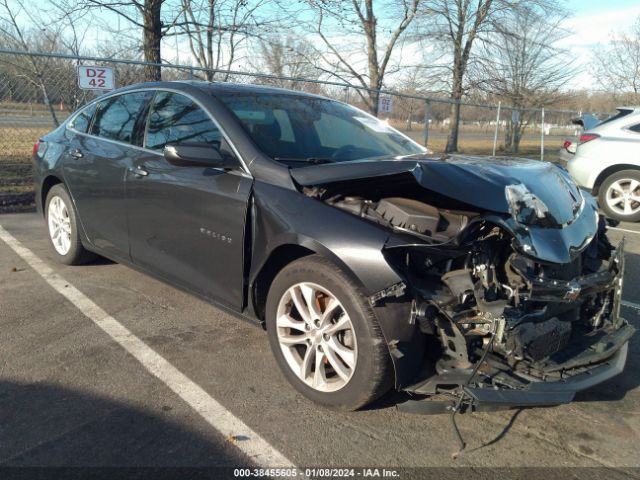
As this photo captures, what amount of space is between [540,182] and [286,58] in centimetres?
1482

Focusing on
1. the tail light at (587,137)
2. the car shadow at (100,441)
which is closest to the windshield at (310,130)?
the car shadow at (100,441)

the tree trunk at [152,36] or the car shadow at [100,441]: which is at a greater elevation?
the tree trunk at [152,36]

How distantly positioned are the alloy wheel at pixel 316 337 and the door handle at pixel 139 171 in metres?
1.59

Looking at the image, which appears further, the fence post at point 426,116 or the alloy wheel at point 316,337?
the fence post at point 426,116

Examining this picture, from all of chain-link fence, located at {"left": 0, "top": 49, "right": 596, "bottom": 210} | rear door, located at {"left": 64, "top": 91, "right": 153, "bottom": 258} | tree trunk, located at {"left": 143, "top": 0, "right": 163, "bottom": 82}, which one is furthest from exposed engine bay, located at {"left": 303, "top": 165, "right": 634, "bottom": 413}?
tree trunk, located at {"left": 143, "top": 0, "right": 163, "bottom": 82}

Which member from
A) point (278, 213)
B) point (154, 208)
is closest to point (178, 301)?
point (154, 208)

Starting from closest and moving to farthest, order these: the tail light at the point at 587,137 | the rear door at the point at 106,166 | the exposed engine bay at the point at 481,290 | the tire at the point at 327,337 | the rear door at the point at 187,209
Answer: the exposed engine bay at the point at 481,290
the tire at the point at 327,337
the rear door at the point at 187,209
the rear door at the point at 106,166
the tail light at the point at 587,137

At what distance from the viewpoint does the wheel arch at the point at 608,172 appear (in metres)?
8.40

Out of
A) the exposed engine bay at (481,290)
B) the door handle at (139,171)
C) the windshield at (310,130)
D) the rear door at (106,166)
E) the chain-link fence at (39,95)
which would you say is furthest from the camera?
the chain-link fence at (39,95)

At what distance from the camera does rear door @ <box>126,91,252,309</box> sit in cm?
326

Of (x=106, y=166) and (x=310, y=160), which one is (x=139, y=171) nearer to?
(x=106, y=166)

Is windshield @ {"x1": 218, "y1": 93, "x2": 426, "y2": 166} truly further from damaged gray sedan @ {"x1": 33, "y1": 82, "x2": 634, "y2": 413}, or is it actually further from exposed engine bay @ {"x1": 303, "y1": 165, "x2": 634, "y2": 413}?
exposed engine bay @ {"x1": 303, "y1": 165, "x2": 634, "y2": 413}

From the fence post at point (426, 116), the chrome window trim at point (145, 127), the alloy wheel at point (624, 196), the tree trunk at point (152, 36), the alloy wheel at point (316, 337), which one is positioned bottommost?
the alloy wheel at point (316, 337)

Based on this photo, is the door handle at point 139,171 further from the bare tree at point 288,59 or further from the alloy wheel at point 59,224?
the bare tree at point 288,59
